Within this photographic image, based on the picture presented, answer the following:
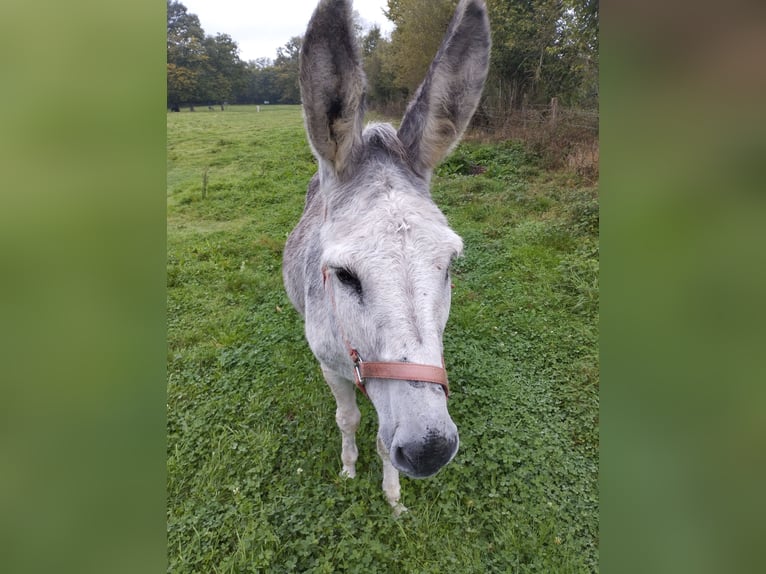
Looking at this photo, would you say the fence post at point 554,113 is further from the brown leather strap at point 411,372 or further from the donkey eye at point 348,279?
the brown leather strap at point 411,372

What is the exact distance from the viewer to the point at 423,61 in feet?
29.2

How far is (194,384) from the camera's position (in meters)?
4.11

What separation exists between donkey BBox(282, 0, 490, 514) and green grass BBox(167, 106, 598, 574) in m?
0.49

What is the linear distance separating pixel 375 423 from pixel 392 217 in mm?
2622

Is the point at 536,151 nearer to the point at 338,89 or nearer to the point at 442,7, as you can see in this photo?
the point at 442,7

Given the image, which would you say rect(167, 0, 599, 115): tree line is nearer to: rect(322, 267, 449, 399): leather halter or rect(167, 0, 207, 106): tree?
rect(167, 0, 207, 106): tree

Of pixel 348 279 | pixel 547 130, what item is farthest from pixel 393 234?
pixel 547 130

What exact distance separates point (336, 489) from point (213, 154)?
12075 millimetres

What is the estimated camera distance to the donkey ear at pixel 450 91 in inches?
71.2
